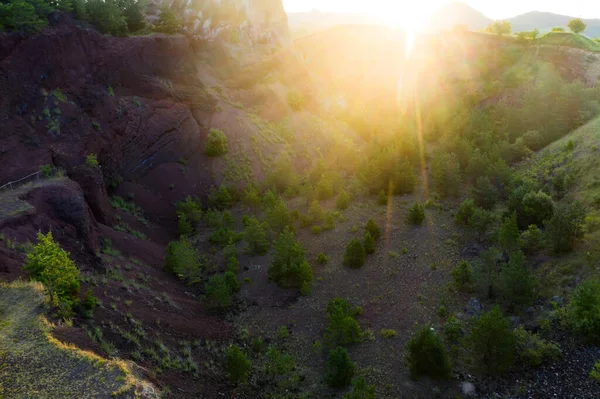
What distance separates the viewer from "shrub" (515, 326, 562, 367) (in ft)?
61.1

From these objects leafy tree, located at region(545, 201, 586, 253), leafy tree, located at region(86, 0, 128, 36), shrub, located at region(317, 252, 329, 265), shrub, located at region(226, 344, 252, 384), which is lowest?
shrub, located at region(317, 252, 329, 265)

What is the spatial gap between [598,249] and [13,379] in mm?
30430

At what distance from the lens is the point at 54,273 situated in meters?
16.6

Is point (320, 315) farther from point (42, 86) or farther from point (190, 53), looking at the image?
point (190, 53)

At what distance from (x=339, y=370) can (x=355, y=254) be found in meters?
12.1

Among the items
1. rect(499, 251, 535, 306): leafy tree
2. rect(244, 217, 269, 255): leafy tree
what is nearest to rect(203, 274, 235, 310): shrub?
rect(244, 217, 269, 255): leafy tree

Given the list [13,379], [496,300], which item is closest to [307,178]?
[496,300]

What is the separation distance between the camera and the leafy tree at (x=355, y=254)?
98.6 ft

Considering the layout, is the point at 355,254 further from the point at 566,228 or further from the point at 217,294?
the point at 566,228

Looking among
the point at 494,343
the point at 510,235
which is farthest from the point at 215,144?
the point at 494,343

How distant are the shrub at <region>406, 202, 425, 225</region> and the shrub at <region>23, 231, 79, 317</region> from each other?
27.3 meters

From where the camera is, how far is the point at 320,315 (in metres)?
25.8

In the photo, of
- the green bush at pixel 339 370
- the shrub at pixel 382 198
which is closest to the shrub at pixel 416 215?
the shrub at pixel 382 198

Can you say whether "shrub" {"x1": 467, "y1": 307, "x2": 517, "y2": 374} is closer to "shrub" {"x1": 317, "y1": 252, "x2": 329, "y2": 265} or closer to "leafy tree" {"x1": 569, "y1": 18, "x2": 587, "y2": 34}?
"shrub" {"x1": 317, "y1": 252, "x2": 329, "y2": 265}
